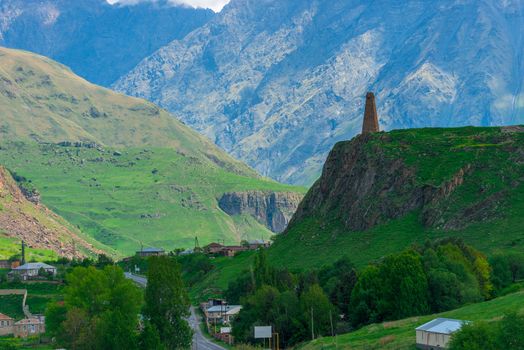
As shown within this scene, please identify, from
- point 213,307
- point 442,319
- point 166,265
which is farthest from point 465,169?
point 442,319

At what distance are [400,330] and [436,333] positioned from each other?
14.0 meters

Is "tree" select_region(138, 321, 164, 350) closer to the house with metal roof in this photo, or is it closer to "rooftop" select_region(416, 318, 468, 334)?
the house with metal roof

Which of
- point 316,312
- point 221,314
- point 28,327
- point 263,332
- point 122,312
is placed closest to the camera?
point 263,332

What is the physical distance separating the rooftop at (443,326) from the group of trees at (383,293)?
79.9 ft

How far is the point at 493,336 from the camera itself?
294 feet

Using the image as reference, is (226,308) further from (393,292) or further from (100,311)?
(393,292)

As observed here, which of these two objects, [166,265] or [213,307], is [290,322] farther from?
[213,307]

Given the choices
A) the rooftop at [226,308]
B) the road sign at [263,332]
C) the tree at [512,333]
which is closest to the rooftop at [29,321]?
the rooftop at [226,308]

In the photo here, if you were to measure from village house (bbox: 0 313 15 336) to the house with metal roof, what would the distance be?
8908cm

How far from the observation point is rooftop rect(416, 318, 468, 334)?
3880 inches

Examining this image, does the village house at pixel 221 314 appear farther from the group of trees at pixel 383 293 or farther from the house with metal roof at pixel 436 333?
the house with metal roof at pixel 436 333

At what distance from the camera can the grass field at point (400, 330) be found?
344 feet

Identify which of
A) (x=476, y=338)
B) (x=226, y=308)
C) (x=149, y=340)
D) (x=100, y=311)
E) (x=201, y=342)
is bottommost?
(x=476, y=338)

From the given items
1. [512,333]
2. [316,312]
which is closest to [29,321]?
[316,312]
